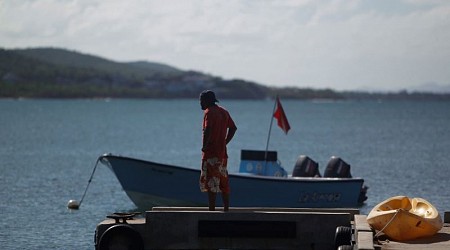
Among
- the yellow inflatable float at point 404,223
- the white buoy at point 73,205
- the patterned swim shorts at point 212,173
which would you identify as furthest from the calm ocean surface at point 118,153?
the yellow inflatable float at point 404,223

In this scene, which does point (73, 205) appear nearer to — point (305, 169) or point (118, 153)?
point (305, 169)

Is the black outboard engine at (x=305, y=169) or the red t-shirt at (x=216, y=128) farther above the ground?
the red t-shirt at (x=216, y=128)

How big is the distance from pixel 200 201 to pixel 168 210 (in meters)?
11.1

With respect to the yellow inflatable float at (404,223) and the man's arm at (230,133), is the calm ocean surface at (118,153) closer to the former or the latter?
Answer: the man's arm at (230,133)

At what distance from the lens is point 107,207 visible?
31609 mm

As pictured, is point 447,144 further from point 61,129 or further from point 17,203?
point 17,203

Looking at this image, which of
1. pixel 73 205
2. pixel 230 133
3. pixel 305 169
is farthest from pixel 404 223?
pixel 73 205

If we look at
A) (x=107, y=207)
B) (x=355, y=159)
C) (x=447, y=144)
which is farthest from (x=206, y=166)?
(x=447, y=144)

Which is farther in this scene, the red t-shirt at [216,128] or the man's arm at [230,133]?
the man's arm at [230,133]

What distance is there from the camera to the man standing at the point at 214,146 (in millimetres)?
16562

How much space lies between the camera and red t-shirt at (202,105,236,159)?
16.6m

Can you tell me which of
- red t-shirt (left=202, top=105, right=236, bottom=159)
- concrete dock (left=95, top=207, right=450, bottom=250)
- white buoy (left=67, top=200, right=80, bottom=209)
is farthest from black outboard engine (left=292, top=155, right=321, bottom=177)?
concrete dock (left=95, top=207, right=450, bottom=250)

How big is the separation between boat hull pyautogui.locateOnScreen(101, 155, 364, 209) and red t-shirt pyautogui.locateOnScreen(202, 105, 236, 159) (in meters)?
10.2

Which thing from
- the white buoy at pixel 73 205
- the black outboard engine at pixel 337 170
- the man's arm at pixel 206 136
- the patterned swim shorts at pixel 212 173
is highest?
the man's arm at pixel 206 136
